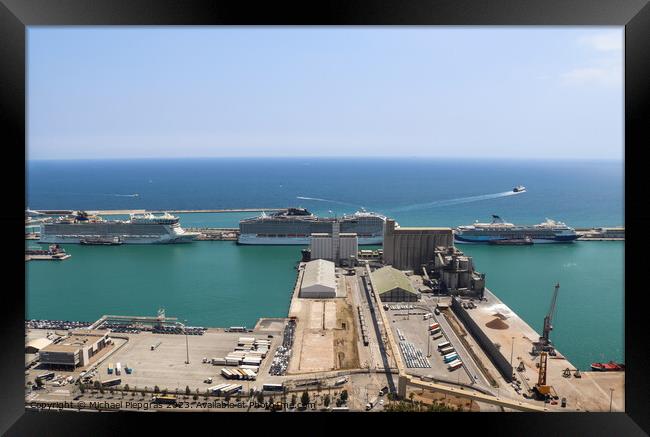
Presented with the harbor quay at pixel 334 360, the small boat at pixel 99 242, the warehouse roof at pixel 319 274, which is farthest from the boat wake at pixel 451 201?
the harbor quay at pixel 334 360

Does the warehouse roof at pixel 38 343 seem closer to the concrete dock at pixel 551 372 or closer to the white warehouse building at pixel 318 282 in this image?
the white warehouse building at pixel 318 282

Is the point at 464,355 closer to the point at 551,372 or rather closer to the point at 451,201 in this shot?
the point at 551,372

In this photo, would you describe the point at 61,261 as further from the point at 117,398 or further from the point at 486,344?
the point at 486,344

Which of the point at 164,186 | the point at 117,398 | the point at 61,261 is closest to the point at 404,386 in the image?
the point at 117,398

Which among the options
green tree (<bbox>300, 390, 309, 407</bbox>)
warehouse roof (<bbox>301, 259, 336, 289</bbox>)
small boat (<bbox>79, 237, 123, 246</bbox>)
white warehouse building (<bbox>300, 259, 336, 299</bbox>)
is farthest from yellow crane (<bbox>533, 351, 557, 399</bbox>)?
small boat (<bbox>79, 237, 123, 246</bbox>)

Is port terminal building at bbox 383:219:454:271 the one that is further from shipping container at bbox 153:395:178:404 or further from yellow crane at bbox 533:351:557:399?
shipping container at bbox 153:395:178:404

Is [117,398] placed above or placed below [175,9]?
below
